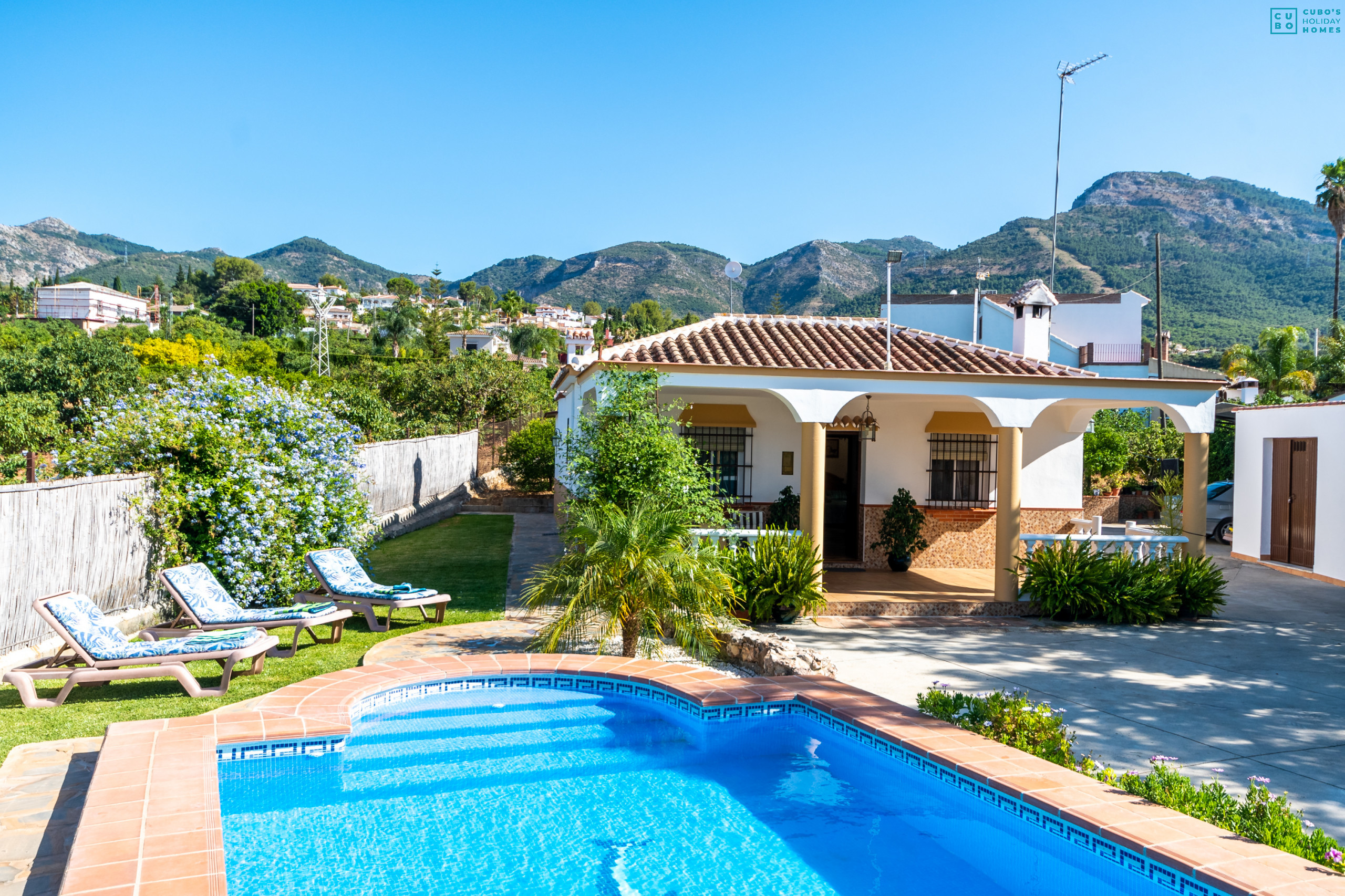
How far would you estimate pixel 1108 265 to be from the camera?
Result: 91625 mm

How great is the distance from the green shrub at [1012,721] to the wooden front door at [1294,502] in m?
9.38

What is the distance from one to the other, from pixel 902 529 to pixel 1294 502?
6036 millimetres

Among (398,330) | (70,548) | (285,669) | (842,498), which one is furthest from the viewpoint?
(398,330)

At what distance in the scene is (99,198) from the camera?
84500 mm

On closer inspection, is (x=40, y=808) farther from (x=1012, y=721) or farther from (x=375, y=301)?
(x=375, y=301)

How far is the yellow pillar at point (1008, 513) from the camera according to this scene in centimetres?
1265

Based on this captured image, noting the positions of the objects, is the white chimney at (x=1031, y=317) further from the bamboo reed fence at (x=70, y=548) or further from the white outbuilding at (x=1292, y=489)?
the bamboo reed fence at (x=70, y=548)

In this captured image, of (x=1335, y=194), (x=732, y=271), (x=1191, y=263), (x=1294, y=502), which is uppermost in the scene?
(x=1191, y=263)

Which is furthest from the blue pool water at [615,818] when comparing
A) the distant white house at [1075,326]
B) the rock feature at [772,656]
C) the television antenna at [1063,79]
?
the distant white house at [1075,326]

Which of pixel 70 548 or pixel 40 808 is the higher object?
pixel 70 548

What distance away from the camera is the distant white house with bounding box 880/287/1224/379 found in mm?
36250

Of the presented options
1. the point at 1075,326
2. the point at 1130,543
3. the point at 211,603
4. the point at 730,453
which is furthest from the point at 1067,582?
the point at 1075,326

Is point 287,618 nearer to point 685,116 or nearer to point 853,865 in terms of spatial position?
point 853,865

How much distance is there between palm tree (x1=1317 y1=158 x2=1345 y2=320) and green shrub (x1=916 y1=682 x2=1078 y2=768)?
54572mm
